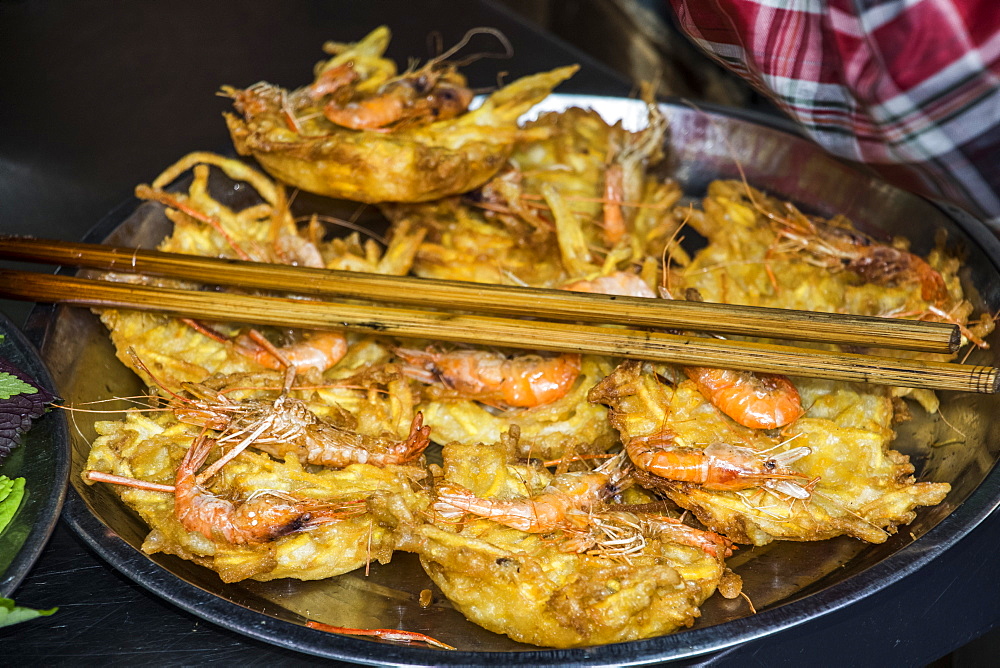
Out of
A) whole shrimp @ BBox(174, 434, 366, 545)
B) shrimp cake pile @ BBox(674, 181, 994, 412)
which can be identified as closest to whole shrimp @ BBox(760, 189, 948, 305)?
shrimp cake pile @ BBox(674, 181, 994, 412)

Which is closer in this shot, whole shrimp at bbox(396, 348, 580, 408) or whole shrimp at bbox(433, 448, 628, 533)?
whole shrimp at bbox(433, 448, 628, 533)

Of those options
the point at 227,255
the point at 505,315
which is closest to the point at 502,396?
the point at 505,315

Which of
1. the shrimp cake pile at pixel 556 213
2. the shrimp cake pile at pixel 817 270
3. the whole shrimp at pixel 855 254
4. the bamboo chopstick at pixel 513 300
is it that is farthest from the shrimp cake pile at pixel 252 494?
the whole shrimp at pixel 855 254

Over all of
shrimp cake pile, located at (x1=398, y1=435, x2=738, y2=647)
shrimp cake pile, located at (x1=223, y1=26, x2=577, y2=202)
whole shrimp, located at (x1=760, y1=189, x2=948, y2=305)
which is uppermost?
shrimp cake pile, located at (x1=223, y1=26, x2=577, y2=202)

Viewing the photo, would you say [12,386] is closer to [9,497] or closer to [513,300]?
[9,497]

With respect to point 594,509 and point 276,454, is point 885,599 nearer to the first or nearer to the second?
point 594,509

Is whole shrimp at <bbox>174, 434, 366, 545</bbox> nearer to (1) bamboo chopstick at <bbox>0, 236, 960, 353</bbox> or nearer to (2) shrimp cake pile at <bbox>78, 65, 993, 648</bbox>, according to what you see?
(2) shrimp cake pile at <bbox>78, 65, 993, 648</bbox>

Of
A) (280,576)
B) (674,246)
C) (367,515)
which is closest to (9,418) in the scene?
(280,576)
